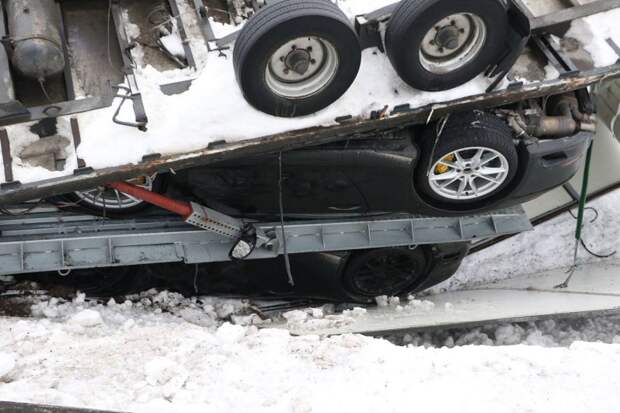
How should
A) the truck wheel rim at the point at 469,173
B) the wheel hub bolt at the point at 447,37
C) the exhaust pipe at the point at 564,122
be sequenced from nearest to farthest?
1. the wheel hub bolt at the point at 447,37
2. the truck wheel rim at the point at 469,173
3. the exhaust pipe at the point at 564,122

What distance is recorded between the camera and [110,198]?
4734 mm

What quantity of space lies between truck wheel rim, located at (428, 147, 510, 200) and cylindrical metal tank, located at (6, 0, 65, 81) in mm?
2399

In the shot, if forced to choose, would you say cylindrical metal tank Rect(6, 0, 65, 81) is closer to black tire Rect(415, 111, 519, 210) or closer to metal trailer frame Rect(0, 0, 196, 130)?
metal trailer frame Rect(0, 0, 196, 130)

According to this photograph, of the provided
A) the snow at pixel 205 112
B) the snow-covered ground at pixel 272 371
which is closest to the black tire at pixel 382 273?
the snow-covered ground at pixel 272 371

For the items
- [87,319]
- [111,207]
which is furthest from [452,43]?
[87,319]

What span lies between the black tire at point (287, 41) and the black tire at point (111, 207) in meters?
1.02

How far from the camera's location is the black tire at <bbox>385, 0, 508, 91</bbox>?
3699mm

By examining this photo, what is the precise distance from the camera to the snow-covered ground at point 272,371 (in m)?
3.50

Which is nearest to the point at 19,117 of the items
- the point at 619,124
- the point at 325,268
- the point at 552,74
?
the point at 325,268

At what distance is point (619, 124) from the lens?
5.98m

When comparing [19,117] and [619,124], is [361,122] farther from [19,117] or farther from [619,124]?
[619,124]

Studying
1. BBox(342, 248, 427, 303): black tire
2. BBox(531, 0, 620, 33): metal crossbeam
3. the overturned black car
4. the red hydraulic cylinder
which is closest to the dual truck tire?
the overturned black car

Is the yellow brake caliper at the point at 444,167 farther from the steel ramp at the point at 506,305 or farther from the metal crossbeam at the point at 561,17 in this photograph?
the steel ramp at the point at 506,305

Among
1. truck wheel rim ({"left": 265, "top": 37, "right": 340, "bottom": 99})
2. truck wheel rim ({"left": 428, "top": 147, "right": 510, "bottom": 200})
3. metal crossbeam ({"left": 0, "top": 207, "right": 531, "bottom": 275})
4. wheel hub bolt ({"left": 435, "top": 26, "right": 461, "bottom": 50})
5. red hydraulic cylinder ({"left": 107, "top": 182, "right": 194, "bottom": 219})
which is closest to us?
truck wheel rim ({"left": 265, "top": 37, "right": 340, "bottom": 99})
